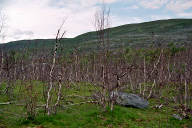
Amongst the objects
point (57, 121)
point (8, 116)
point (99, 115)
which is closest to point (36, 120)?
point (57, 121)

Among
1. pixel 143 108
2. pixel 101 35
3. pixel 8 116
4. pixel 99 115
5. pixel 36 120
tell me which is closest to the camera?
pixel 36 120

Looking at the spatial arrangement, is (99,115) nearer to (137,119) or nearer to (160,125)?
(137,119)

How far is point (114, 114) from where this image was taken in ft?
43.8

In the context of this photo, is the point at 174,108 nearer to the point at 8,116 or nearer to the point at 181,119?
the point at 181,119

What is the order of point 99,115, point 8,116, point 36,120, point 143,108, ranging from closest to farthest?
point 36,120 < point 8,116 < point 99,115 < point 143,108

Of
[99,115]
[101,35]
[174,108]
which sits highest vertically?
[101,35]

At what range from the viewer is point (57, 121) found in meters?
11.3

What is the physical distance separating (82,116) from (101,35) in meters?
5.94

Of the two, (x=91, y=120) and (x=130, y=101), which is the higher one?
(x=91, y=120)

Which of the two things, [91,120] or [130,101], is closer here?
[91,120]

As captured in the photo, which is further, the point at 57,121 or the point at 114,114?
the point at 114,114

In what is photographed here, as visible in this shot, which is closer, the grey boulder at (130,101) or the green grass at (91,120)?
the green grass at (91,120)

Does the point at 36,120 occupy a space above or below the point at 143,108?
above

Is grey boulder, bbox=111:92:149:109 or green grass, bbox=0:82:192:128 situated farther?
grey boulder, bbox=111:92:149:109
